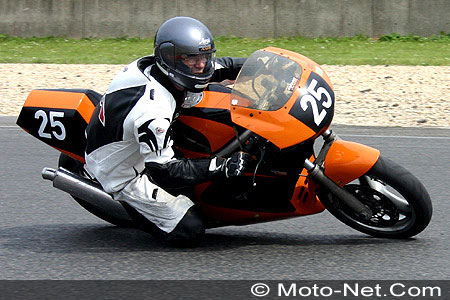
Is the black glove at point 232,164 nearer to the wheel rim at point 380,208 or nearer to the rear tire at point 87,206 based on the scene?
the wheel rim at point 380,208

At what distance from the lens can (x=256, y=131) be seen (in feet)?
14.8

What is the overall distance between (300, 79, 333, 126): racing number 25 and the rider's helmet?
1.93ft

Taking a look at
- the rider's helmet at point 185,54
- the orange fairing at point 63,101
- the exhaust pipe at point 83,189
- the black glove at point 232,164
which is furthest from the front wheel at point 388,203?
the orange fairing at point 63,101

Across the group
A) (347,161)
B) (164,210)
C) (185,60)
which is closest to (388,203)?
(347,161)

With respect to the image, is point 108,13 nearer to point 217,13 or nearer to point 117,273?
point 217,13

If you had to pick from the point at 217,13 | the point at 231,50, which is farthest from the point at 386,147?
the point at 217,13

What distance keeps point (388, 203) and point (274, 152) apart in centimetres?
73

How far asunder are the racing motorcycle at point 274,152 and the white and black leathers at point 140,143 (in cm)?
17

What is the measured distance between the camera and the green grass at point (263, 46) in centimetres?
1261

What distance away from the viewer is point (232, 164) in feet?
14.7

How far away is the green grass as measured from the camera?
12609 millimetres

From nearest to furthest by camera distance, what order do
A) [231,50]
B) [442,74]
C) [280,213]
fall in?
[280,213] < [442,74] < [231,50]

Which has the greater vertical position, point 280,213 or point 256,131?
point 256,131

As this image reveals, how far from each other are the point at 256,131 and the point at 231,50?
29.9ft
